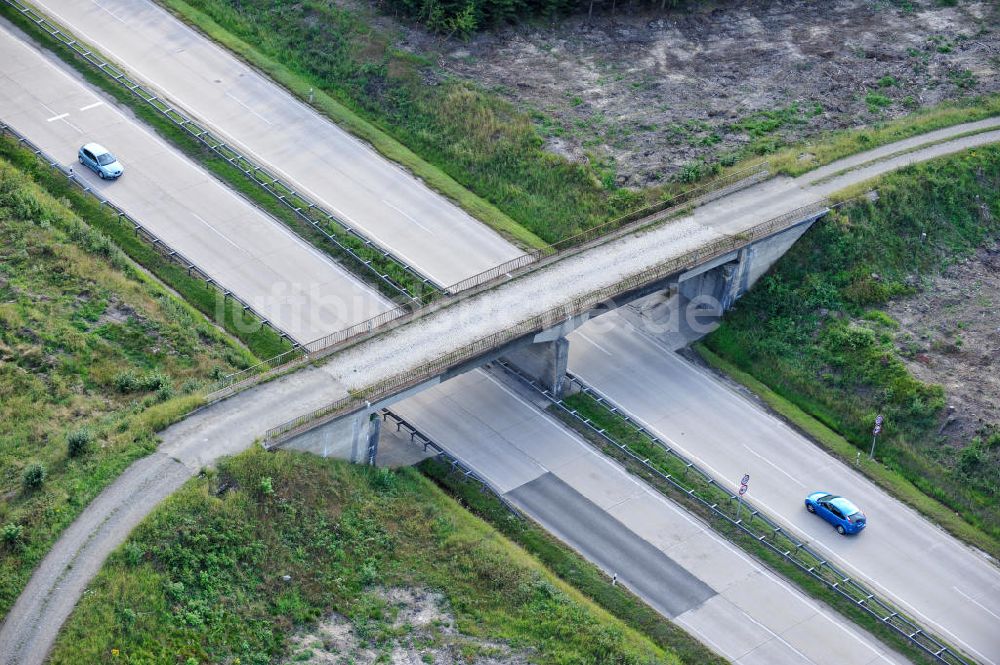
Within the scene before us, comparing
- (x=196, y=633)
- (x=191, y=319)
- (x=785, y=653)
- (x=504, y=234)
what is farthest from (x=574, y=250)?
(x=196, y=633)

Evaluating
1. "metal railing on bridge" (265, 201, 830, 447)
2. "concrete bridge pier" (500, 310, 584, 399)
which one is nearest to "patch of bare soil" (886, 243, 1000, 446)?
"metal railing on bridge" (265, 201, 830, 447)

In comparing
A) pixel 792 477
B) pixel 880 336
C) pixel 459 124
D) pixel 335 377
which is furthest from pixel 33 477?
pixel 880 336

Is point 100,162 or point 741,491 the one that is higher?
point 100,162

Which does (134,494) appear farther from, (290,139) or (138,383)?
(290,139)

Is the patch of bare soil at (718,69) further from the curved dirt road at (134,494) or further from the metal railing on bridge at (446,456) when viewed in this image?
the curved dirt road at (134,494)

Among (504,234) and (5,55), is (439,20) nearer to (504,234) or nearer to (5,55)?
(504,234)

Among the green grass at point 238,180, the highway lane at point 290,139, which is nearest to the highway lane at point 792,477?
the highway lane at point 290,139
